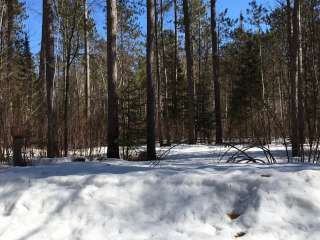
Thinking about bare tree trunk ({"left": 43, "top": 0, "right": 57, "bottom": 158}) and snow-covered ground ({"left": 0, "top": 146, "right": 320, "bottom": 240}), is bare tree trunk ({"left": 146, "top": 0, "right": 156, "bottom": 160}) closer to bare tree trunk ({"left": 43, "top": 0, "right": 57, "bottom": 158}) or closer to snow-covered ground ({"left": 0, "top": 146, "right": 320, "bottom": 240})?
bare tree trunk ({"left": 43, "top": 0, "right": 57, "bottom": 158})

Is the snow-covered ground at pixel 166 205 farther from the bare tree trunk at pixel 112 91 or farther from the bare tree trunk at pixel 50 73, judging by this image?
the bare tree trunk at pixel 50 73

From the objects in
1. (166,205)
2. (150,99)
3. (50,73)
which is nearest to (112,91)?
(150,99)

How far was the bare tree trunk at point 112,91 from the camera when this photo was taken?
9.84m

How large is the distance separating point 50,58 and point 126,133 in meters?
2.80

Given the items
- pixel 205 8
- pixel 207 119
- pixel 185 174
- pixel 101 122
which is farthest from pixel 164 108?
pixel 185 174

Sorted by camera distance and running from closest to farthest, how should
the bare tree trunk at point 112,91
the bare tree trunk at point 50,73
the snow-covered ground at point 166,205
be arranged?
the snow-covered ground at point 166,205 < the bare tree trunk at point 112,91 < the bare tree trunk at point 50,73

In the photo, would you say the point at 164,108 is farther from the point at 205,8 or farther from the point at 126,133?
the point at 126,133

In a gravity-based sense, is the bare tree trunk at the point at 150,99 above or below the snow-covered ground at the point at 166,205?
above

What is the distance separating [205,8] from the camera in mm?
29188

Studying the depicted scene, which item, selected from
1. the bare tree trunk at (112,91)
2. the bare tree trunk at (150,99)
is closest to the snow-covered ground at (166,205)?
the bare tree trunk at (112,91)

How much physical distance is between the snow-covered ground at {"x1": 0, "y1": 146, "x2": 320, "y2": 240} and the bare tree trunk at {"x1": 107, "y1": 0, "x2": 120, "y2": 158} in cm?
525

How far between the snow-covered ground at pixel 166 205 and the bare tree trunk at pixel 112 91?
525cm

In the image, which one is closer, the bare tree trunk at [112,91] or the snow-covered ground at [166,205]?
the snow-covered ground at [166,205]

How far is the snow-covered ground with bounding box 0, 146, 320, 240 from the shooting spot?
3451 millimetres
